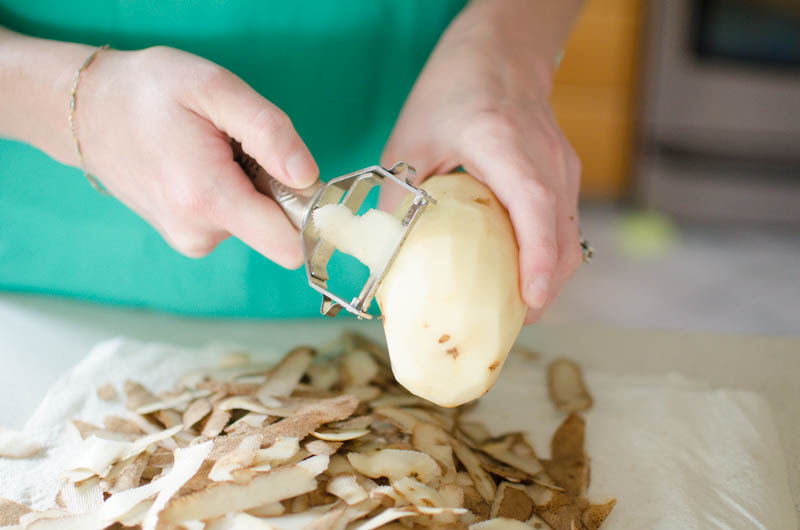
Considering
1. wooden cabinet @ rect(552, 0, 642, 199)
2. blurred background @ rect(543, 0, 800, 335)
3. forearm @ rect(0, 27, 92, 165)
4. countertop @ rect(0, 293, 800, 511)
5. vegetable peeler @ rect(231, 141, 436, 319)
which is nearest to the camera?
vegetable peeler @ rect(231, 141, 436, 319)

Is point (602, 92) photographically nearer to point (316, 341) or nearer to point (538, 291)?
point (316, 341)

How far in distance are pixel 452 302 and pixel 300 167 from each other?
156 mm

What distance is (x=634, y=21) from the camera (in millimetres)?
2322

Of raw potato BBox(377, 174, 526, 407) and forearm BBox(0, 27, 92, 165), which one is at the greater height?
forearm BBox(0, 27, 92, 165)

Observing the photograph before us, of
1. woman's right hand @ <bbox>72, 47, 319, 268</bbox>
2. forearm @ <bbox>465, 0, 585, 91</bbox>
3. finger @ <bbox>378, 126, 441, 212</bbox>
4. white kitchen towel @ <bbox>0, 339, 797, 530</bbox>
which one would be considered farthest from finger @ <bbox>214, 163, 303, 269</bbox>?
forearm @ <bbox>465, 0, 585, 91</bbox>

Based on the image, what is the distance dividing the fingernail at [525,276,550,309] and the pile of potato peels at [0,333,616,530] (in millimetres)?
160

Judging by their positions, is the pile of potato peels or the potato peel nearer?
the pile of potato peels

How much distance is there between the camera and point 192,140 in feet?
1.91

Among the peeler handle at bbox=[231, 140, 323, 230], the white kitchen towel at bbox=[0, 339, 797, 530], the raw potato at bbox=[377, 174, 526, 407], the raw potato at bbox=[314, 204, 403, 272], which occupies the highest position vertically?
the peeler handle at bbox=[231, 140, 323, 230]

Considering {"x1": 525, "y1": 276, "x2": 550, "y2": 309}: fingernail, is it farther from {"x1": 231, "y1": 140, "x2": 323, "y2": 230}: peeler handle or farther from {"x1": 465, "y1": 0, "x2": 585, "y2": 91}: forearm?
{"x1": 465, "y1": 0, "x2": 585, "y2": 91}: forearm

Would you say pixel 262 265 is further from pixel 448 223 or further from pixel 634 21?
pixel 634 21

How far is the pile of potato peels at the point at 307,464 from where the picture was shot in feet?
1.76

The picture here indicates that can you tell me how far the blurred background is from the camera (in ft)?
7.02

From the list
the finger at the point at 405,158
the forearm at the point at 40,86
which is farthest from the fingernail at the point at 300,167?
the forearm at the point at 40,86
